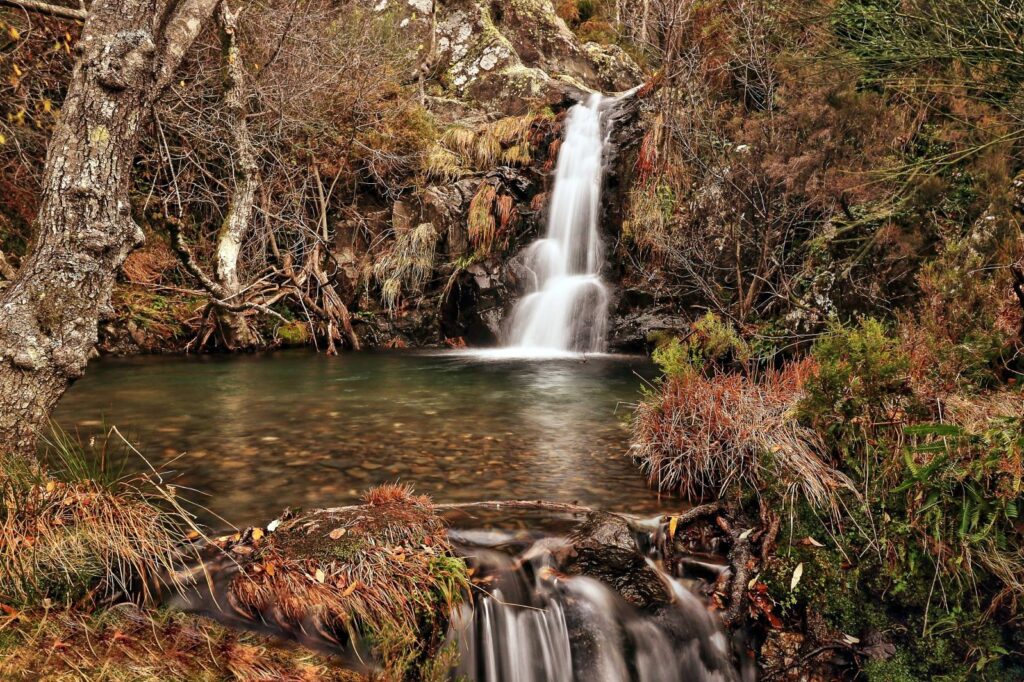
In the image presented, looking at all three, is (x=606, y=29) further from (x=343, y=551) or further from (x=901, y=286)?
(x=343, y=551)

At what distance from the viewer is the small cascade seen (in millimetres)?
3201

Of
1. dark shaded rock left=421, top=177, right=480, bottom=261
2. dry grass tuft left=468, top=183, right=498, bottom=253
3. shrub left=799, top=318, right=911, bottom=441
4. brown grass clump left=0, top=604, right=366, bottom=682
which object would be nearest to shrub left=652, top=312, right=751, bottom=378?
shrub left=799, top=318, right=911, bottom=441

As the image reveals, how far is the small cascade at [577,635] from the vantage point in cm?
320

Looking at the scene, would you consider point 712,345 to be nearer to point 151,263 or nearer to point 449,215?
point 449,215

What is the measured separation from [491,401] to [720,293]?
3811 millimetres

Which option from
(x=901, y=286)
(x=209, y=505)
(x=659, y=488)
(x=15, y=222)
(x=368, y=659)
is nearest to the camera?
(x=368, y=659)

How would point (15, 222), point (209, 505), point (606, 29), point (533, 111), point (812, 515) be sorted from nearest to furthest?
point (812, 515) → point (209, 505) → point (15, 222) → point (533, 111) → point (606, 29)

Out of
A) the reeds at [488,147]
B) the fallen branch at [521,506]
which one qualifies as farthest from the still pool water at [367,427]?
the reeds at [488,147]

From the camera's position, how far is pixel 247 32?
1214 cm

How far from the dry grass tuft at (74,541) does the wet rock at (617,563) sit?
2065 millimetres

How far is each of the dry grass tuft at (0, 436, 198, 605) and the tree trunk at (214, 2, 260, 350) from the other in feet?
23.9

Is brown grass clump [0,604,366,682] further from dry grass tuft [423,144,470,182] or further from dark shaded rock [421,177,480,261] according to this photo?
dry grass tuft [423,144,470,182]

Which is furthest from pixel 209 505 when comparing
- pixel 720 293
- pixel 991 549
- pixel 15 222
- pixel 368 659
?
pixel 15 222

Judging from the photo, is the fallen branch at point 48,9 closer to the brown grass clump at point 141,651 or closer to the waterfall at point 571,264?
the brown grass clump at point 141,651
